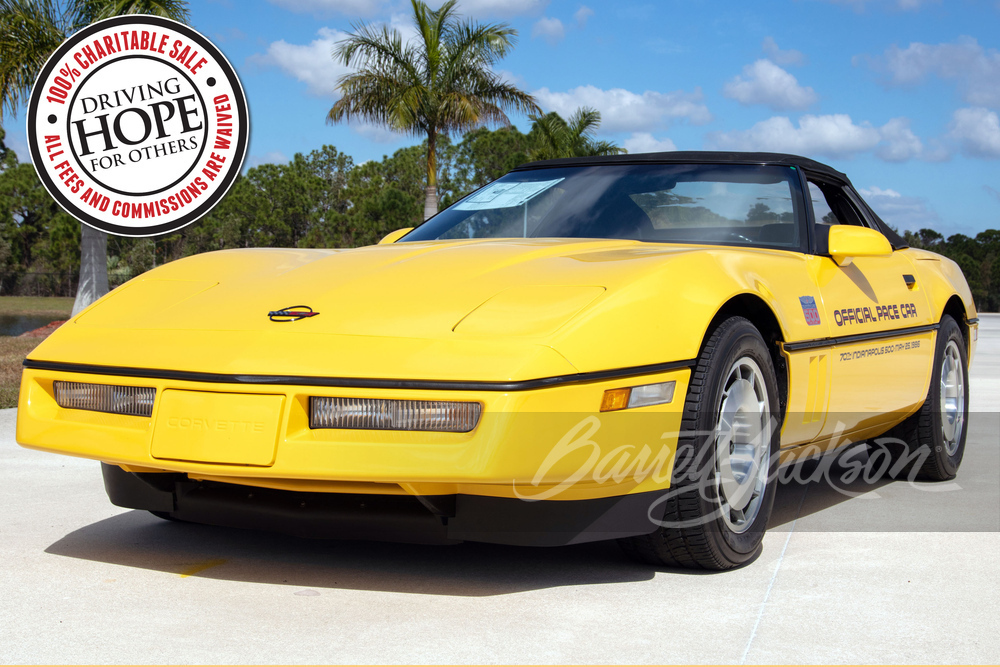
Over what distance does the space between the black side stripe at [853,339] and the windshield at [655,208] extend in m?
0.40

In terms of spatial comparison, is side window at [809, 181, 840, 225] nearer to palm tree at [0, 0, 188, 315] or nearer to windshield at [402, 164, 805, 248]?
windshield at [402, 164, 805, 248]

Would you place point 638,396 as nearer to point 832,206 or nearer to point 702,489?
point 702,489

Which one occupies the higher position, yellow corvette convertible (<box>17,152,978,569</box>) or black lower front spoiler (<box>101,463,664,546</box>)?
yellow corvette convertible (<box>17,152,978,569</box>)

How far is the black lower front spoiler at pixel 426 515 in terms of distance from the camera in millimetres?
2459

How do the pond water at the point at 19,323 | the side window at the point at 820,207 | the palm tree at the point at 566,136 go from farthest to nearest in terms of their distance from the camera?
the palm tree at the point at 566,136, the pond water at the point at 19,323, the side window at the point at 820,207

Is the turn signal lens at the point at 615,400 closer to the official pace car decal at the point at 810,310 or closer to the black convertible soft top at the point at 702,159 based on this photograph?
the official pace car decal at the point at 810,310

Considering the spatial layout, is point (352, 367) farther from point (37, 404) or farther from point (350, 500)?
point (37, 404)

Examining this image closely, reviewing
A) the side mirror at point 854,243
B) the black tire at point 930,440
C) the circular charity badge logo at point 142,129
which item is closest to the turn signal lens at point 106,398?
the side mirror at point 854,243

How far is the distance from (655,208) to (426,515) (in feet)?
5.63

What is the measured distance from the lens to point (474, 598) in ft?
8.43

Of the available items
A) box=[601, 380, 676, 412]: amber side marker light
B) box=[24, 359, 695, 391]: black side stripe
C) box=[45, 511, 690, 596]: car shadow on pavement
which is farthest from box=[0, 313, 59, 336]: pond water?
box=[601, 380, 676, 412]: amber side marker light

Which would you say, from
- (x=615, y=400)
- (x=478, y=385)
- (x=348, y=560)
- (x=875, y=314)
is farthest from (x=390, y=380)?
(x=875, y=314)

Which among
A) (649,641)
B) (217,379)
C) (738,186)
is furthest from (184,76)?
(649,641)

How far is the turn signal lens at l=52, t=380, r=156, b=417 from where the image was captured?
257 cm
